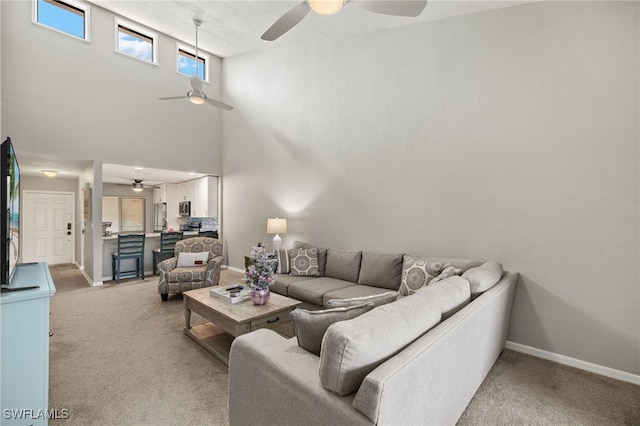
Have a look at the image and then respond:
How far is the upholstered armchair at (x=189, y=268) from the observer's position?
13.8 feet

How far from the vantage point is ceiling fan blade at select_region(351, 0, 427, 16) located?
2039mm

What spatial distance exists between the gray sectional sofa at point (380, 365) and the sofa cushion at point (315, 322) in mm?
14

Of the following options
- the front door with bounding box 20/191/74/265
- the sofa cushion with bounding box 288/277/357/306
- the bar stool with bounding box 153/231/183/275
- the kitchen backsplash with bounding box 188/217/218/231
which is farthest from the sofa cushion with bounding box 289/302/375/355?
the front door with bounding box 20/191/74/265

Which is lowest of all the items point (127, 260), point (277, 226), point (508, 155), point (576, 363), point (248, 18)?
point (576, 363)

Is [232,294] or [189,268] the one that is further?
[189,268]

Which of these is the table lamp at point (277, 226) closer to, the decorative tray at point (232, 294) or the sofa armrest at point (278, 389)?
the decorative tray at point (232, 294)

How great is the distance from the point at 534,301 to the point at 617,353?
0.66m

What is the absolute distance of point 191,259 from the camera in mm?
4590

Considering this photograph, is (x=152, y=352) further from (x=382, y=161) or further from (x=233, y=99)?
(x=233, y=99)

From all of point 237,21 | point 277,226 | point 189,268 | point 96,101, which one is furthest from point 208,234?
point 237,21

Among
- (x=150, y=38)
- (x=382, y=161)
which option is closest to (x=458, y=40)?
(x=382, y=161)

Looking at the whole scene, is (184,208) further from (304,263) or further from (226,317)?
(226,317)

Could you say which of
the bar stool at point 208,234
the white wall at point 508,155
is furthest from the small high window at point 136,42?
the bar stool at point 208,234

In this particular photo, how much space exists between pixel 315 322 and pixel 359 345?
0.39 meters
